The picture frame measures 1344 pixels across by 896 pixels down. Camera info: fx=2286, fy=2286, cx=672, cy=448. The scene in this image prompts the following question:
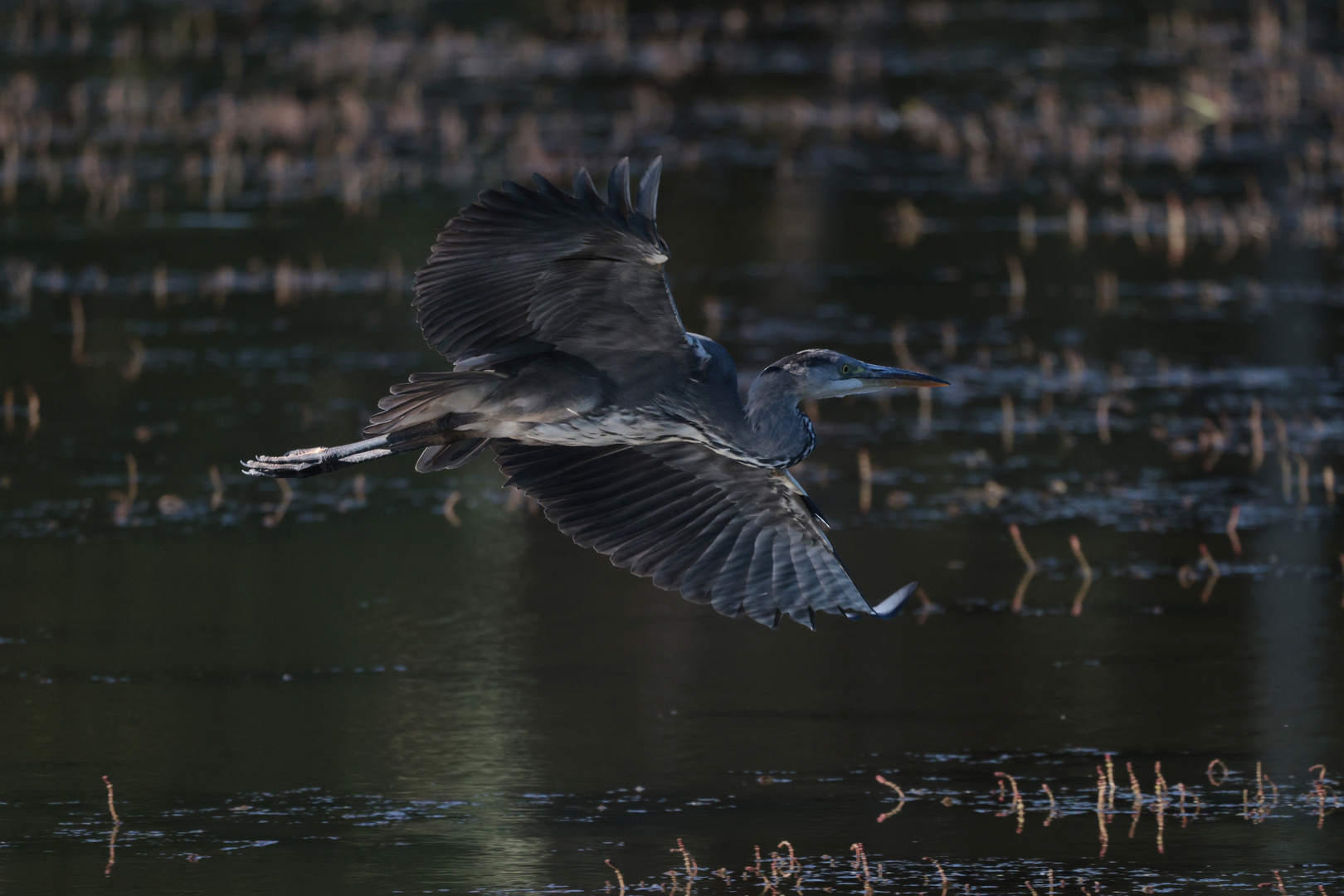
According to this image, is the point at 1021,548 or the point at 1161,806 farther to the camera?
the point at 1021,548

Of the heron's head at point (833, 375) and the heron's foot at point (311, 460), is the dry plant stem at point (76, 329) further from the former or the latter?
the heron's head at point (833, 375)

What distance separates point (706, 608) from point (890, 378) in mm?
2601

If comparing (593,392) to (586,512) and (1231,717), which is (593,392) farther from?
(1231,717)

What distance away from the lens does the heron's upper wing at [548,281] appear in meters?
6.72

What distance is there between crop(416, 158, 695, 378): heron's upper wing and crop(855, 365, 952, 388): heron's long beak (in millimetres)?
614

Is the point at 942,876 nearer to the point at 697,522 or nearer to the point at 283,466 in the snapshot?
the point at 697,522

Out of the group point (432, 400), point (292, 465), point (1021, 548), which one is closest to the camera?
point (432, 400)

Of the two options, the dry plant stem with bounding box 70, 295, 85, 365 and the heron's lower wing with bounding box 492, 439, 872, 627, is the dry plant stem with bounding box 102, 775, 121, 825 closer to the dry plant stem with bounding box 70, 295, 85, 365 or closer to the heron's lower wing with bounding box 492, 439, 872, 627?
the heron's lower wing with bounding box 492, 439, 872, 627

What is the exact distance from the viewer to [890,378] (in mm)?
7336

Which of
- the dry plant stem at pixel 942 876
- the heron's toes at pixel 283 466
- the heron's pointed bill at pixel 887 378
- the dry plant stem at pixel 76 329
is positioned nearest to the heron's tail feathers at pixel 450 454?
the heron's toes at pixel 283 466

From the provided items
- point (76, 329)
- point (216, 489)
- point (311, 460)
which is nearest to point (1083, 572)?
point (311, 460)

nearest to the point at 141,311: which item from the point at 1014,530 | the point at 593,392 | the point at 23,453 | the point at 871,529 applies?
the point at 23,453

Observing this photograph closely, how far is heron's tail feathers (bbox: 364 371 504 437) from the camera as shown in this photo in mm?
7195

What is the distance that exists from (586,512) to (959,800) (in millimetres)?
1567
